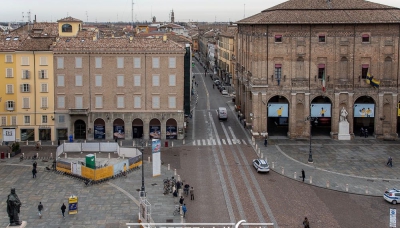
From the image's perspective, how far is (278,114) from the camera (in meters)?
76.4

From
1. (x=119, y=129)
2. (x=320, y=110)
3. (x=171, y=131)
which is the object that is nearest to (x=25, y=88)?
(x=119, y=129)

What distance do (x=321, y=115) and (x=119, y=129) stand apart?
28.0 metres

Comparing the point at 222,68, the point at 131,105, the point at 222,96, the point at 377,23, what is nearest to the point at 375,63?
the point at 377,23

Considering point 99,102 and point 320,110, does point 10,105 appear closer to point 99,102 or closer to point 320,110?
point 99,102

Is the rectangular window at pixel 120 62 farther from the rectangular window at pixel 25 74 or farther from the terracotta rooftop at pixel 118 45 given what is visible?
the rectangular window at pixel 25 74

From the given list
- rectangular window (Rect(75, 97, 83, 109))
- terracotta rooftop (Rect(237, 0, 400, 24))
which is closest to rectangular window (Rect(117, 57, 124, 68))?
rectangular window (Rect(75, 97, 83, 109))

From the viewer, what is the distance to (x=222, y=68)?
510 ft

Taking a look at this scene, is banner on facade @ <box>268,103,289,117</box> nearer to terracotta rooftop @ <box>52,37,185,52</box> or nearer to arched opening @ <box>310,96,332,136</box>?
A: arched opening @ <box>310,96,332,136</box>

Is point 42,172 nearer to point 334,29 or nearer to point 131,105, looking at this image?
point 131,105

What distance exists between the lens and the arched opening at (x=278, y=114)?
250ft

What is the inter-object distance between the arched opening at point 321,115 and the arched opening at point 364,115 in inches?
149

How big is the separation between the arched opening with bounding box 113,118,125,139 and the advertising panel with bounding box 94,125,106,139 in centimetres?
149

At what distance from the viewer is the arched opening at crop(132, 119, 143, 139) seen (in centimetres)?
7406

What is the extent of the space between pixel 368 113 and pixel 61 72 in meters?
42.2
